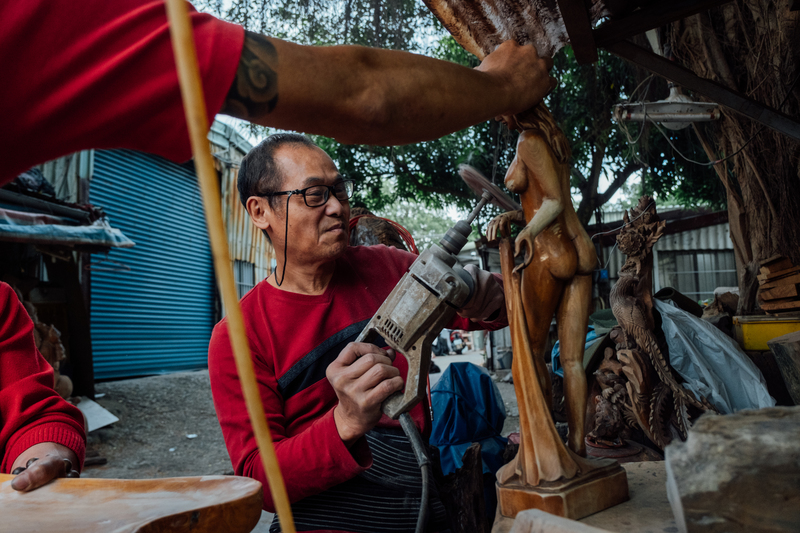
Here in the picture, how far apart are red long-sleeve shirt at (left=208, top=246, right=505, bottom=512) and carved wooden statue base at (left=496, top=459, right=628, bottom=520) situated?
449mm

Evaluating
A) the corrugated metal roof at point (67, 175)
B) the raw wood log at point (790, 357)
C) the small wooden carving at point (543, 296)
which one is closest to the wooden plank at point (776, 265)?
the raw wood log at point (790, 357)

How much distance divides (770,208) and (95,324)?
8481 mm

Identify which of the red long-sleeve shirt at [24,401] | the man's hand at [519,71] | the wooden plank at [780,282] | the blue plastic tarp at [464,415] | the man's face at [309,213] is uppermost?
the man's hand at [519,71]

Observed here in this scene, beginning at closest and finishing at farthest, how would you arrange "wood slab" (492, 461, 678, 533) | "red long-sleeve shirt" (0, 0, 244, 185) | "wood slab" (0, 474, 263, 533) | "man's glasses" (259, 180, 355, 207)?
"red long-sleeve shirt" (0, 0, 244, 185) < "wood slab" (0, 474, 263, 533) < "wood slab" (492, 461, 678, 533) < "man's glasses" (259, 180, 355, 207)

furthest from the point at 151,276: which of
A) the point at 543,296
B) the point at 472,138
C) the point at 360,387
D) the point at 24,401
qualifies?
the point at 543,296

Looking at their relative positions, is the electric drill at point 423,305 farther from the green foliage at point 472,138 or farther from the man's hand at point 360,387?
the green foliage at point 472,138

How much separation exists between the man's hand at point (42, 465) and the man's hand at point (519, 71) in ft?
5.02

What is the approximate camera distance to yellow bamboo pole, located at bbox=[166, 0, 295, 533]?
0.44 metres

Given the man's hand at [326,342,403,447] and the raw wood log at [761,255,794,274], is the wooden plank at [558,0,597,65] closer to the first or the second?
the man's hand at [326,342,403,447]

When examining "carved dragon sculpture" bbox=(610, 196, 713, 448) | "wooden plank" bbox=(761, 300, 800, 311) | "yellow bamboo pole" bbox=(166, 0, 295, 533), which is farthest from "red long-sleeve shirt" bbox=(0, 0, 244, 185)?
"wooden plank" bbox=(761, 300, 800, 311)

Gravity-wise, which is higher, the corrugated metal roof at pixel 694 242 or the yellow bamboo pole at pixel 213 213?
the corrugated metal roof at pixel 694 242

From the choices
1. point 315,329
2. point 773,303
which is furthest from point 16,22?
point 773,303

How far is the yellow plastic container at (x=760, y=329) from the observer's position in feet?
11.6

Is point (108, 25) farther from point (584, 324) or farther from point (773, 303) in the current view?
point (773, 303)
